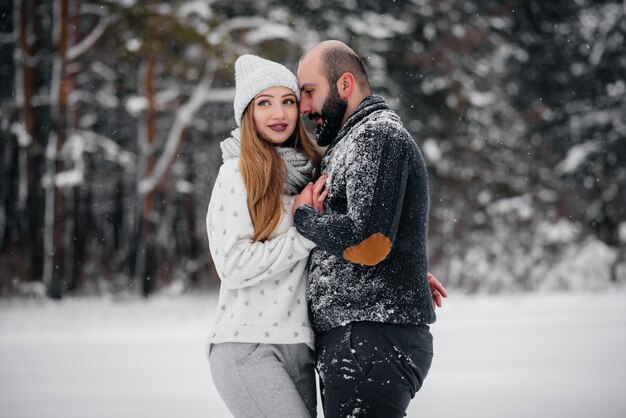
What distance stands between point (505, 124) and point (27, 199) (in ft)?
Answer: 39.5

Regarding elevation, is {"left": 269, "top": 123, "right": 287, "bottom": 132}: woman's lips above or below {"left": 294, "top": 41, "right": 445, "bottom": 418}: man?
above

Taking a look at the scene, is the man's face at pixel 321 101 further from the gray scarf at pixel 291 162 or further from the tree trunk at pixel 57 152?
the tree trunk at pixel 57 152

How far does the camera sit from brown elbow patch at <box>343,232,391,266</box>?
240cm

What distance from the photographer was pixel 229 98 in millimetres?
14555

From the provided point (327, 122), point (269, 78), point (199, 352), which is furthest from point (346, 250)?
point (199, 352)

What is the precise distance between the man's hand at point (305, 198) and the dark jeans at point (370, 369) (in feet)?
1.56

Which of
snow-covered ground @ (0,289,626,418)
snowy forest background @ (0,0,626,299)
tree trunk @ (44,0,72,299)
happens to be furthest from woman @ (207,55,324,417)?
tree trunk @ (44,0,72,299)

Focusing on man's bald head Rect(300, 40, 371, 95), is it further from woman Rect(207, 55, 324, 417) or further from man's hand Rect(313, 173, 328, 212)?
man's hand Rect(313, 173, 328, 212)

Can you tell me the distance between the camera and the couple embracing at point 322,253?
8.08 ft

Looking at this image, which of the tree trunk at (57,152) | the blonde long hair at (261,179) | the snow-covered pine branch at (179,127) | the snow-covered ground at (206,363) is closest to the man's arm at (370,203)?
the blonde long hair at (261,179)

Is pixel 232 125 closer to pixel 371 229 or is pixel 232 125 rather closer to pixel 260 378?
pixel 260 378

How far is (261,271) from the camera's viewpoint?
260 cm

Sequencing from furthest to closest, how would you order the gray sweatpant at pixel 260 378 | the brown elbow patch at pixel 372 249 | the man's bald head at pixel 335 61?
the man's bald head at pixel 335 61
the gray sweatpant at pixel 260 378
the brown elbow patch at pixel 372 249

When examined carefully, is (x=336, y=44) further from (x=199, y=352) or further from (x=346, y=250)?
(x=199, y=352)
